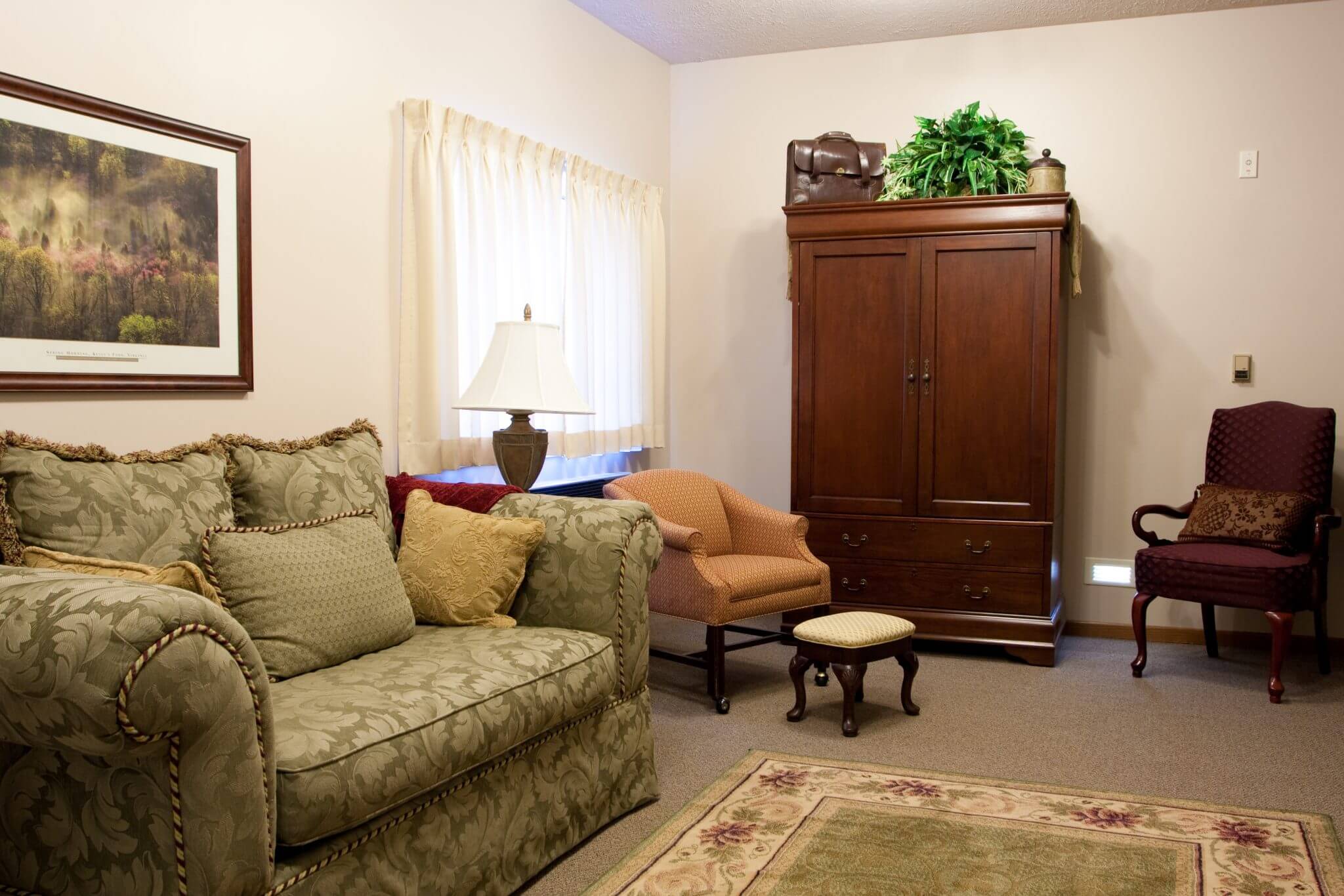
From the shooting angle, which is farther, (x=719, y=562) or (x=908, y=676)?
(x=719, y=562)

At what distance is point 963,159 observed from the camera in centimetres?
428

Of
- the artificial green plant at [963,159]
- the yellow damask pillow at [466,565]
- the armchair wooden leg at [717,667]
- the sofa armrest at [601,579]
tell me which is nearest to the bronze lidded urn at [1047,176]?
the artificial green plant at [963,159]

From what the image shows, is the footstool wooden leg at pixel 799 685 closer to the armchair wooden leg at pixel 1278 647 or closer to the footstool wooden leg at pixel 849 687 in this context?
the footstool wooden leg at pixel 849 687

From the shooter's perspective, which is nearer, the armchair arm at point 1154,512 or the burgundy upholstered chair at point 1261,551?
the burgundy upholstered chair at point 1261,551

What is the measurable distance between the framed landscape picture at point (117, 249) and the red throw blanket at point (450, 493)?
1.60 ft

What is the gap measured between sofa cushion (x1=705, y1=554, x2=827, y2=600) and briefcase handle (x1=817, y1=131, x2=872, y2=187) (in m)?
1.65

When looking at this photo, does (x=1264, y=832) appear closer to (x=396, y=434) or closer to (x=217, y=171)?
(x=396, y=434)

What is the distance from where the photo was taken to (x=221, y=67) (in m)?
2.78

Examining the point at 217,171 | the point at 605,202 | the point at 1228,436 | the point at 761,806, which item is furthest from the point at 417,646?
the point at 1228,436

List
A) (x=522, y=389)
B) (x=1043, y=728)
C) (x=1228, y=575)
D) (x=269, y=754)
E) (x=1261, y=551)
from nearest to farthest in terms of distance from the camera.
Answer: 1. (x=269, y=754)
2. (x=522, y=389)
3. (x=1043, y=728)
4. (x=1228, y=575)
5. (x=1261, y=551)

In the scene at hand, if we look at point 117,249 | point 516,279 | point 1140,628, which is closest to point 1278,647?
point 1140,628

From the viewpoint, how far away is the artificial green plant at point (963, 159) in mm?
4238

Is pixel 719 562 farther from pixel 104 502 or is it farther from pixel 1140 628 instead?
pixel 104 502

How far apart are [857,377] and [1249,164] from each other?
72.7 inches
